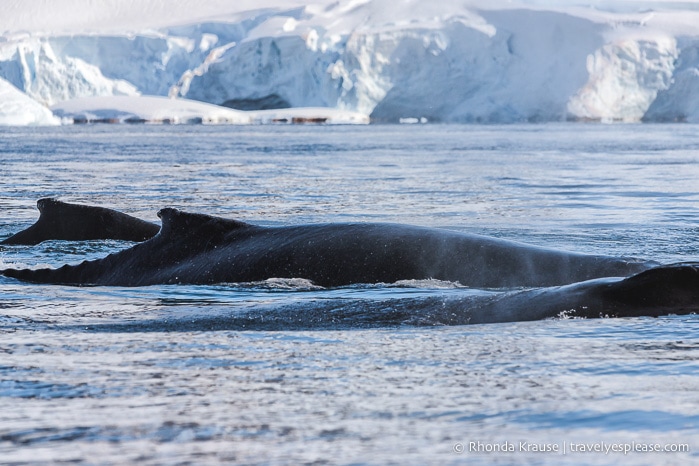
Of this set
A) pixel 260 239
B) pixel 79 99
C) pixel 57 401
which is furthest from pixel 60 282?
pixel 79 99

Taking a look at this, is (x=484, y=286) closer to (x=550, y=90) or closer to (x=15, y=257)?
(x=15, y=257)

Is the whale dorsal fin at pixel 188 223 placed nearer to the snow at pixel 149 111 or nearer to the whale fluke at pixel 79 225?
the whale fluke at pixel 79 225

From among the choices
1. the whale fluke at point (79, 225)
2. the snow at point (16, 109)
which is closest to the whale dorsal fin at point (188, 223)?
the whale fluke at point (79, 225)

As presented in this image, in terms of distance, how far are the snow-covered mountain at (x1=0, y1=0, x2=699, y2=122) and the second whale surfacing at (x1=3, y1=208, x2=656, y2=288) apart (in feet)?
218

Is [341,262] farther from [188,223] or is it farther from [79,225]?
[79,225]

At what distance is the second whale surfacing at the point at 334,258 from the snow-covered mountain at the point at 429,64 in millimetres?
66307

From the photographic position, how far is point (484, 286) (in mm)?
5824

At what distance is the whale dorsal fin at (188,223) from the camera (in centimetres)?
622

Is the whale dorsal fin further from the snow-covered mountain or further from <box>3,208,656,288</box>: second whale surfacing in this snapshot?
the snow-covered mountain

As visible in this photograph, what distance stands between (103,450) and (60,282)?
12.6 feet

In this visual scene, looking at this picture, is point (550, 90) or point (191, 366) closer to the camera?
point (191, 366)

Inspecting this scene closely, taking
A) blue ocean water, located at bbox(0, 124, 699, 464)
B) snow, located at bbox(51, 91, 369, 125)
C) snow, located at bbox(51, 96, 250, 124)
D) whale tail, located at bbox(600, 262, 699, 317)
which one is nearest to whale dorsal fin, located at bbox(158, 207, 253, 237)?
blue ocean water, located at bbox(0, 124, 699, 464)

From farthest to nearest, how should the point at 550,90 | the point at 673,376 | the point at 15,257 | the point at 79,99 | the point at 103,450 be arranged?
1. the point at 79,99
2. the point at 550,90
3. the point at 15,257
4. the point at 673,376
5. the point at 103,450

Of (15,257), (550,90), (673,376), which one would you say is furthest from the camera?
(550,90)
